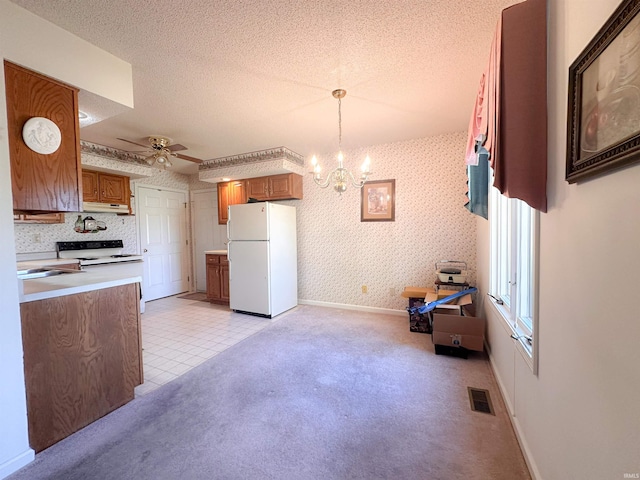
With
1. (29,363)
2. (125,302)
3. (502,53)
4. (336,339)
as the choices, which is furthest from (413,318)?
(29,363)

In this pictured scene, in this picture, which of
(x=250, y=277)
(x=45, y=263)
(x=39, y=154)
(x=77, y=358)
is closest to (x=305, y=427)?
(x=77, y=358)

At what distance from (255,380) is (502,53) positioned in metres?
2.63

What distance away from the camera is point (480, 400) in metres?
1.85

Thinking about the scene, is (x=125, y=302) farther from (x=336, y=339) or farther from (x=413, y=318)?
(x=413, y=318)

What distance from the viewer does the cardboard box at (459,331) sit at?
2.38 meters

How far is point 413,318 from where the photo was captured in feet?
10.4

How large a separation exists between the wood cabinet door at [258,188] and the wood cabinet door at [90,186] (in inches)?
84.4

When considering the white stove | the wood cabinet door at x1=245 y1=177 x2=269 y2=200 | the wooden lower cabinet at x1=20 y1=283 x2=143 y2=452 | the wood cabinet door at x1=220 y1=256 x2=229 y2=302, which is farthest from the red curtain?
the white stove

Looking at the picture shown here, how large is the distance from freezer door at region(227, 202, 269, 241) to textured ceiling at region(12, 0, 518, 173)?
1.09 meters

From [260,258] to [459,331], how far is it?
2.58m

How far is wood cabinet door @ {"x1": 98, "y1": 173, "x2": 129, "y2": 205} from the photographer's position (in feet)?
12.8

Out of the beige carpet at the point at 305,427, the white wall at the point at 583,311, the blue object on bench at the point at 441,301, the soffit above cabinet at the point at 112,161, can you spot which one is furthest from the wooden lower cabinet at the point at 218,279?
the white wall at the point at 583,311

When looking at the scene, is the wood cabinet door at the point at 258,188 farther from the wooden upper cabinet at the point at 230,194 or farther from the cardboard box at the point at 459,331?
the cardboard box at the point at 459,331

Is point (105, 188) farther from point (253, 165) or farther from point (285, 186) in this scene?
point (285, 186)
